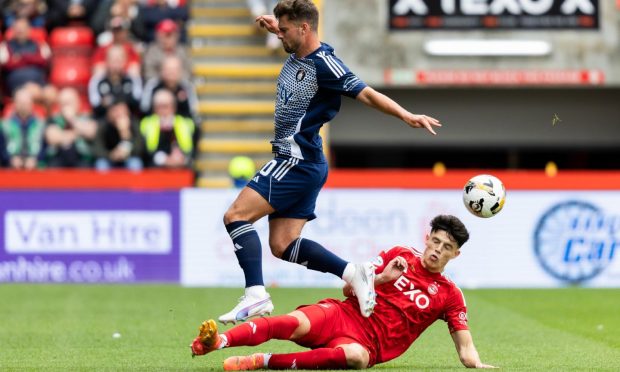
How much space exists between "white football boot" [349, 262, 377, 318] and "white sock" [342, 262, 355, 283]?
0.8 inches

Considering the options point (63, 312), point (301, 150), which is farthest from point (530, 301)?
point (301, 150)

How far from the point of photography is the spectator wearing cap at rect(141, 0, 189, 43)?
21.1m

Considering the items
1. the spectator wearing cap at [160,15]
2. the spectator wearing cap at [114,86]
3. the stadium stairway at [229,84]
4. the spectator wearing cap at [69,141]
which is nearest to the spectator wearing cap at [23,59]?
the spectator wearing cap at [114,86]

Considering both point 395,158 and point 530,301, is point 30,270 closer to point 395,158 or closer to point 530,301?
point 530,301

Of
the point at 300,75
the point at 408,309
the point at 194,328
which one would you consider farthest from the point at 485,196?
the point at 194,328

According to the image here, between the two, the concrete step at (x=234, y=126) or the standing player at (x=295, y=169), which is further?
the concrete step at (x=234, y=126)

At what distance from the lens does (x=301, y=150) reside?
8.63 m

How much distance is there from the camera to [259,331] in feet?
26.4

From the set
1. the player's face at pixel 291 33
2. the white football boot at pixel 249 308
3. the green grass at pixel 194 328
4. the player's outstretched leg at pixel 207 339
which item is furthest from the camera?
the green grass at pixel 194 328

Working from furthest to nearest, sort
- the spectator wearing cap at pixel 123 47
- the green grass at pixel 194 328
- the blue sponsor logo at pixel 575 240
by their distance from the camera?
the spectator wearing cap at pixel 123 47 < the blue sponsor logo at pixel 575 240 < the green grass at pixel 194 328

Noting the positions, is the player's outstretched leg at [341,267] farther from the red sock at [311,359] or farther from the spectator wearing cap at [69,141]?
the spectator wearing cap at [69,141]

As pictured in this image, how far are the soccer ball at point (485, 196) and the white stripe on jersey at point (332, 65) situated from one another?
1.29 metres

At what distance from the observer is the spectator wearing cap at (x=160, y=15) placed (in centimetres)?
2106

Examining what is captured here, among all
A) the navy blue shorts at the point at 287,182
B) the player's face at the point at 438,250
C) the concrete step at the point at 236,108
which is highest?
the navy blue shorts at the point at 287,182
